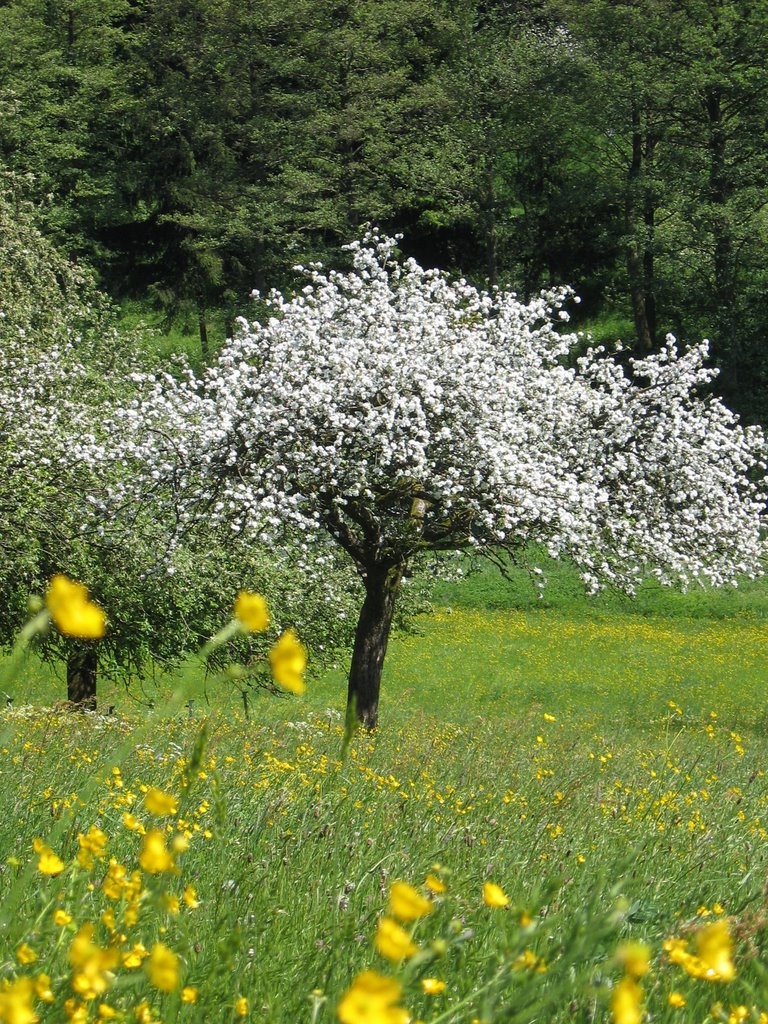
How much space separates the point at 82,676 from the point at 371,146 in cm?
3270

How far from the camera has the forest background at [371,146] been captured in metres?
39.9

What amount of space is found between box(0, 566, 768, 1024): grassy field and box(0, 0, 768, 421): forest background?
35.6 meters

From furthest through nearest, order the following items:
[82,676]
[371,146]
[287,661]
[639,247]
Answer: [371,146] < [639,247] < [82,676] < [287,661]

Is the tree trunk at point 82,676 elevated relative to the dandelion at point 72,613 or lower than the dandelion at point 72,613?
lower

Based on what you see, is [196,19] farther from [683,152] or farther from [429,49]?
[683,152]

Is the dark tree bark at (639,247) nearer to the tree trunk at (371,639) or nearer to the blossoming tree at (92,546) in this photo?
the blossoming tree at (92,546)

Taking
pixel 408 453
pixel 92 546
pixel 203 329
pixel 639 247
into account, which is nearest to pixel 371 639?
pixel 408 453

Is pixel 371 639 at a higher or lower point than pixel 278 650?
lower

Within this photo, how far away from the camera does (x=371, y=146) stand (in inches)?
1718

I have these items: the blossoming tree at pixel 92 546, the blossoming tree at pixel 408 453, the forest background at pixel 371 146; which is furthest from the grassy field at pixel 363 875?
the forest background at pixel 371 146

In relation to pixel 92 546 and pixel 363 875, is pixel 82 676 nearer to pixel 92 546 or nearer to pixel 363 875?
pixel 92 546

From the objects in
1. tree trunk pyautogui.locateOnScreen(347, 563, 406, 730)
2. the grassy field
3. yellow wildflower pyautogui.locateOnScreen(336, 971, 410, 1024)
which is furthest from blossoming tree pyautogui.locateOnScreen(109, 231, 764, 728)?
yellow wildflower pyautogui.locateOnScreen(336, 971, 410, 1024)

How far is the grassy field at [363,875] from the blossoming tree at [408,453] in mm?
3055

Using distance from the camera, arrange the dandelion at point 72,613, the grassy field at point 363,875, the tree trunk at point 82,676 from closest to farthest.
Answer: the dandelion at point 72,613 → the grassy field at point 363,875 → the tree trunk at point 82,676
